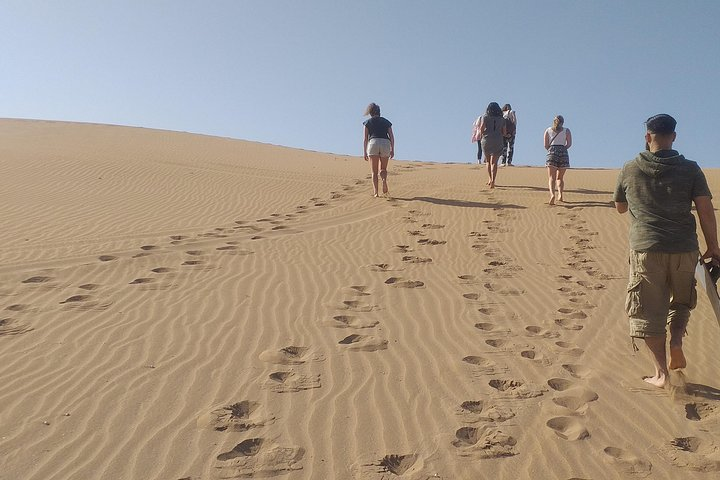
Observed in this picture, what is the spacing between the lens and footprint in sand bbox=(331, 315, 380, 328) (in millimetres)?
5234

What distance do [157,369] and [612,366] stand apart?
10.3 ft

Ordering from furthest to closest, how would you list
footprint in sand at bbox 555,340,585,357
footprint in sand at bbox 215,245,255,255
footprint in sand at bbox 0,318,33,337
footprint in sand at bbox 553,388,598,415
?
footprint in sand at bbox 215,245,255,255 < footprint in sand at bbox 0,318,33,337 < footprint in sand at bbox 555,340,585,357 < footprint in sand at bbox 553,388,598,415

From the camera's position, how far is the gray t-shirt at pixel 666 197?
12.5ft

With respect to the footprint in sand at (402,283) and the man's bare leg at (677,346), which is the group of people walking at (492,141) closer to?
the footprint in sand at (402,283)

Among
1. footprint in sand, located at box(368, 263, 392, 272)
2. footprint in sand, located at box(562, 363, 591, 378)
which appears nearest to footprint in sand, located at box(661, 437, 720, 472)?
footprint in sand, located at box(562, 363, 591, 378)

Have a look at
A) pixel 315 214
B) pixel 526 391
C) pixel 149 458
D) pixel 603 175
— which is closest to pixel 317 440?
pixel 149 458

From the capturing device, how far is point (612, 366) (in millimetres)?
4410

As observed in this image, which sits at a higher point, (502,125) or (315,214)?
(502,125)

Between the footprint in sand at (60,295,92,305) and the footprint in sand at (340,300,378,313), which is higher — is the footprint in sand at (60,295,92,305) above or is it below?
above

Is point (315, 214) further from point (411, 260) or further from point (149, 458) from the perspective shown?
point (149, 458)

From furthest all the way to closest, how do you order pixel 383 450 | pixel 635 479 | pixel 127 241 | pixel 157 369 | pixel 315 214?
pixel 315 214
pixel 127 241
pixel 157 369
pixel 383 450
pixel 635 479

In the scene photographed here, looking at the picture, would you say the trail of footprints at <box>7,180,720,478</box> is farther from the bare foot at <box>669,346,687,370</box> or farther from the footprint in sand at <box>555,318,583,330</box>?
the bare foot at <box>669,346,687,370</box>

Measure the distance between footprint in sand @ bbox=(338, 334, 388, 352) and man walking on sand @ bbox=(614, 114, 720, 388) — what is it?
178 centimetres

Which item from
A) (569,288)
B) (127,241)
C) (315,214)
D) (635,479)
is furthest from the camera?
(315,214)
